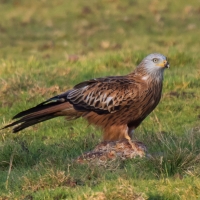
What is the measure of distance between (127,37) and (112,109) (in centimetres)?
1079

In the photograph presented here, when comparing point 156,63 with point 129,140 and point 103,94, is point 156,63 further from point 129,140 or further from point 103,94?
point 129,140

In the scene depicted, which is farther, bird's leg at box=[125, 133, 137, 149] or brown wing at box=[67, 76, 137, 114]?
brown wing at box=[67, 76, 137, 114]

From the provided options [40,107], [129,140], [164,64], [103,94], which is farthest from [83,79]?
[129,140]

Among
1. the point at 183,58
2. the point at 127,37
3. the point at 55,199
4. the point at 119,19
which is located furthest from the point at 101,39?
the point at 55,199

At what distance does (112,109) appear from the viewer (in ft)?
23.7

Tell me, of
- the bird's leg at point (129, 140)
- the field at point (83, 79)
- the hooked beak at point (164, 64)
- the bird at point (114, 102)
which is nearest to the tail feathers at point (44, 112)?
the bird at point (114, 102)

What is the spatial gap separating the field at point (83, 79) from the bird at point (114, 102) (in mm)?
369

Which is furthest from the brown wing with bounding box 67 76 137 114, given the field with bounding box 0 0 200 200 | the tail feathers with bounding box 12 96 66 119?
the field with bounding box 0 0 200 200

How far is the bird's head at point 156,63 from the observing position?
7.23m

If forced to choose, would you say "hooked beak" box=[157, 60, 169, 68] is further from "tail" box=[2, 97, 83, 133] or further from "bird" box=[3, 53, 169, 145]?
"tail" box=[2, 97, 83, 133]

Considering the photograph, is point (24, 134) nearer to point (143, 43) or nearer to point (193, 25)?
point (143, 43)

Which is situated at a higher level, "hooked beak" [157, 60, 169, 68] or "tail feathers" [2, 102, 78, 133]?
"hooked beak" [157, 60, 169, 68]

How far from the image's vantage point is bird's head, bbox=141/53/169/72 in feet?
23.7

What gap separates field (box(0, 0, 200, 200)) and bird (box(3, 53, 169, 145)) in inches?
14.5
